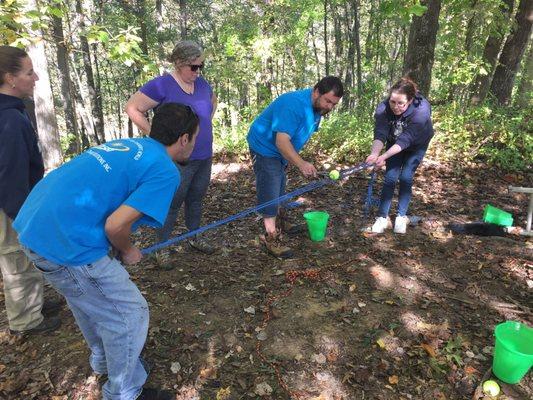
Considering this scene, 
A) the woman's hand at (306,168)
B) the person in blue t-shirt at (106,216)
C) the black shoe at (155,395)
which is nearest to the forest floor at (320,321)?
the black shoe at (155,395)

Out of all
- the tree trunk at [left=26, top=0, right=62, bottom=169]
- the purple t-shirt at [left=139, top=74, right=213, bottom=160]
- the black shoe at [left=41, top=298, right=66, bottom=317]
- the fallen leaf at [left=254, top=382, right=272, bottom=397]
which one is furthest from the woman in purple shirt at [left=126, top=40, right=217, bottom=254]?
the tree trunk at [left=26, top=0, right=62, bottom=169]

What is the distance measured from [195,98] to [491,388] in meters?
3.40

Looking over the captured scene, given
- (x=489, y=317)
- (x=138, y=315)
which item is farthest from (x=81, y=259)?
(x=489, y=317)

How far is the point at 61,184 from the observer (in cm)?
185

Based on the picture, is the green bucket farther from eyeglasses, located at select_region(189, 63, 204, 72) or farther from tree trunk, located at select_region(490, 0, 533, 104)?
tree trunk, located at select_region(490, 0, 533, 104)

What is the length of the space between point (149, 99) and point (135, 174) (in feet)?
5.96

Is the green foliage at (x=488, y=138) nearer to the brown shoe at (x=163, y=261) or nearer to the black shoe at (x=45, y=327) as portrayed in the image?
the brown shoe at (x=163, y=261)

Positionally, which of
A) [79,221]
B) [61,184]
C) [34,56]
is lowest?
[79,221]

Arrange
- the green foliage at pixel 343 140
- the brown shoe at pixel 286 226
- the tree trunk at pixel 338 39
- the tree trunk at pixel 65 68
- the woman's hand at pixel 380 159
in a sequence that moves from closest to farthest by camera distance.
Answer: the woman's hand at pixel 380 159
the brown shoe at pixel 286 226
the tree trunk at pixel 65 68
the green foliage at pixel 343 140
the tree trunk at pixel 338 39

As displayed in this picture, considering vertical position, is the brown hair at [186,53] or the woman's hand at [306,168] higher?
the brown hair at [186,53]

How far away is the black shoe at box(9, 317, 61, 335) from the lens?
10.2ft

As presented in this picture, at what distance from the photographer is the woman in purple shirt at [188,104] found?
346cm

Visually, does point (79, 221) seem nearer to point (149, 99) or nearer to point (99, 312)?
point (99, 312)

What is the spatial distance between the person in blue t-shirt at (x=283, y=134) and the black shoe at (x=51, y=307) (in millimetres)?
2217
